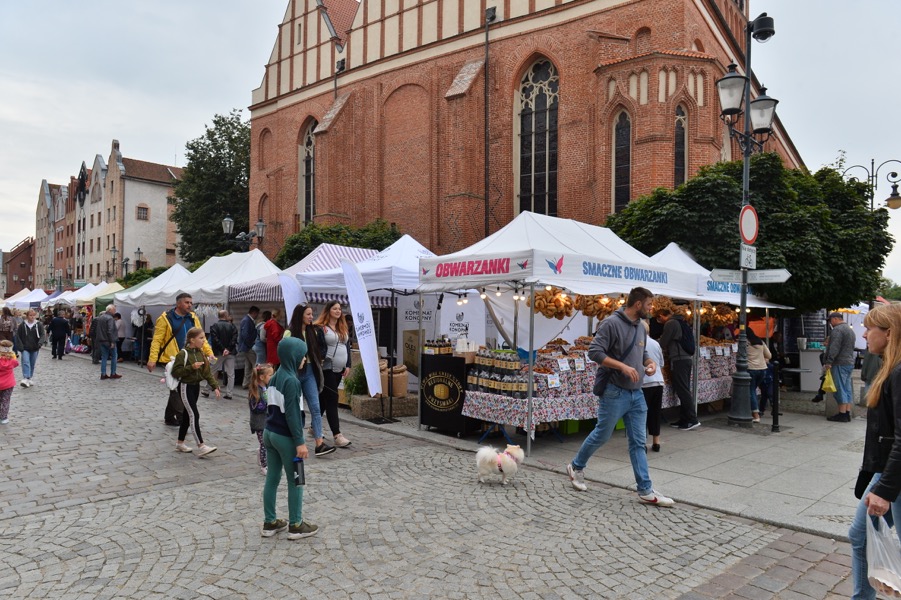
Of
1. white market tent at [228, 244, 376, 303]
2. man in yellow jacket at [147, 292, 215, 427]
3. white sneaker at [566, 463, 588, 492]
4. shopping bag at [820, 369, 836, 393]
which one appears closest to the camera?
white sneaker at [566, 463, 588, 492]

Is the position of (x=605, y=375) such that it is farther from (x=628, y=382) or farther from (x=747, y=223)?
(x=747, y=223)

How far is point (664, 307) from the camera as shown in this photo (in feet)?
34.2

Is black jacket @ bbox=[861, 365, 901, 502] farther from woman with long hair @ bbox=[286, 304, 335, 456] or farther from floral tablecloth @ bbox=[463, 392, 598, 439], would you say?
woman with long hair @ bbox=[286, 304, 335, 456]

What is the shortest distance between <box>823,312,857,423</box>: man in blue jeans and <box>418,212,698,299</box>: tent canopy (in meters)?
3.55

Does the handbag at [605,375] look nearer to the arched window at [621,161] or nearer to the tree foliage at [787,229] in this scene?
the tree foliage at [787,229]

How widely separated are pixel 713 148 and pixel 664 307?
11.8m

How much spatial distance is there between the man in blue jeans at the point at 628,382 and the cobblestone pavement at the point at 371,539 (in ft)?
1.28

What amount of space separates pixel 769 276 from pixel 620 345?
521cm

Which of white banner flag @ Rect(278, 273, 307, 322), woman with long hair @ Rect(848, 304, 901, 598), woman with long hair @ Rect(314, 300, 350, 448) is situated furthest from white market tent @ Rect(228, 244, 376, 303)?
woman with long hair @ Rect(848, 304, 901, 598)

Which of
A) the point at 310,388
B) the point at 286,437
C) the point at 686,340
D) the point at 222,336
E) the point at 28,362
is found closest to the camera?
the point at 286,437

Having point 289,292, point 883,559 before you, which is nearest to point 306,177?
point 289,292

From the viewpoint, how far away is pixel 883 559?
280 cm

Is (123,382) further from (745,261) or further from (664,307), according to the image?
(745,261)

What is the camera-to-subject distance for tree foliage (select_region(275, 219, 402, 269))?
81.6ft
